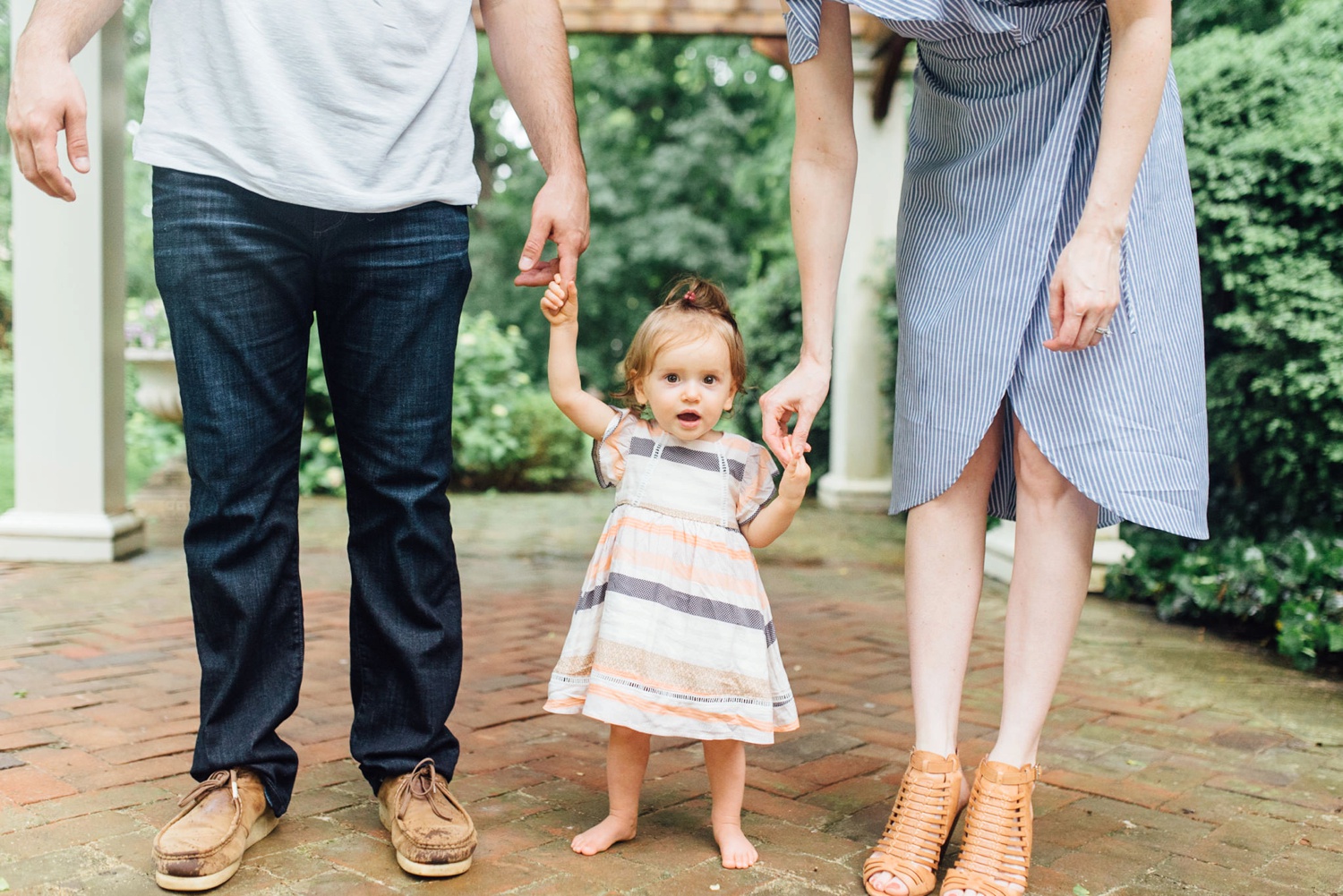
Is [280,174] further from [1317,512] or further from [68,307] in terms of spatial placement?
[1317,512]

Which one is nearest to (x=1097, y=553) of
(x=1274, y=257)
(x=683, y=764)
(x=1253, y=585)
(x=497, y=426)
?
(x=1253, y=585)

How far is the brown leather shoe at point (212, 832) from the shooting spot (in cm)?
170

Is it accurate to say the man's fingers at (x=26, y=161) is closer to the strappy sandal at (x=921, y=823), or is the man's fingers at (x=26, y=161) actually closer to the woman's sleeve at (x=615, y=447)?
the woman's sleeve at (x=615, y=447)

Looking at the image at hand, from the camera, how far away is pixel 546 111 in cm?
198

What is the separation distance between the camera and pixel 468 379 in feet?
28.8

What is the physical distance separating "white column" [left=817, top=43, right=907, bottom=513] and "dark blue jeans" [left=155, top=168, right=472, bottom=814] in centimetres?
554

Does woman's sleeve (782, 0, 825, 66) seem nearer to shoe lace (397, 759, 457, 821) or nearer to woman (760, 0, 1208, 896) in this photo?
woman (760, 0, 1208, 896)

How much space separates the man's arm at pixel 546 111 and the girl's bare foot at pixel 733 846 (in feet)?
3.05

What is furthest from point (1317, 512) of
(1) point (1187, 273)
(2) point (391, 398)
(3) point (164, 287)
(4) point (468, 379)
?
(4) point (468, 379)

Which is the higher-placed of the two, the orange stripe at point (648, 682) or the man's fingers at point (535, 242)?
the man's fingers at point (535, 242)

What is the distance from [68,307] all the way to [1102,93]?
13.3 ft

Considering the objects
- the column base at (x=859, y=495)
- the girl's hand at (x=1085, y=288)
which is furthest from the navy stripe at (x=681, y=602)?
the column base at (x=859, y=495)

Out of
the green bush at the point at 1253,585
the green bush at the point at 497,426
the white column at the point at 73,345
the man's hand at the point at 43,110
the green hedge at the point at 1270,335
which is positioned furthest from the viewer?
the green bush at the point at 497,426

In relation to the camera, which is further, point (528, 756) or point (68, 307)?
point (68, 307)
